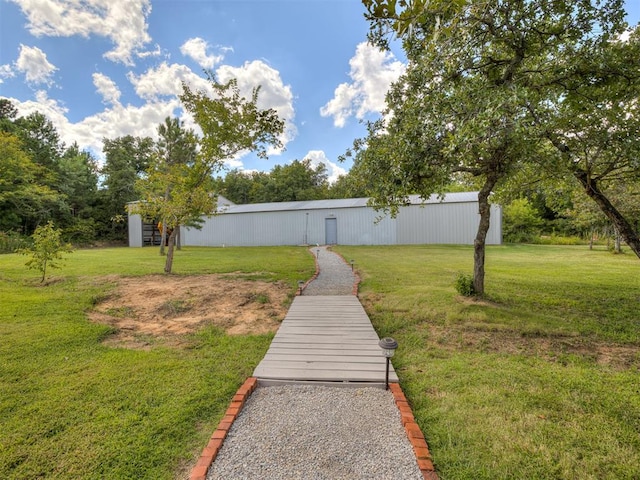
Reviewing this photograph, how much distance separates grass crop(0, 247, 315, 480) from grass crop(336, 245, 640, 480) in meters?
1.79

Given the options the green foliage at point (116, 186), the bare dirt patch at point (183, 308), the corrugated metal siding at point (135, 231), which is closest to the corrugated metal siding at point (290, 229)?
the corrugated metal siding at point (135, 231)

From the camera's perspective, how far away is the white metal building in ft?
59.7

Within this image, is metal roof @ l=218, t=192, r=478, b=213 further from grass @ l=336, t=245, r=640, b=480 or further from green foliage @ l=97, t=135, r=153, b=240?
grass @ l=336, t=245, r=640, b=480

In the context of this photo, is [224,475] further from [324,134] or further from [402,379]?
[324,134]

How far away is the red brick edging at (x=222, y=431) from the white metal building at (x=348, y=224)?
580 inches

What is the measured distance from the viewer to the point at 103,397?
254 centimetres

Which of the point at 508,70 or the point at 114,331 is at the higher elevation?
the point at 508,70

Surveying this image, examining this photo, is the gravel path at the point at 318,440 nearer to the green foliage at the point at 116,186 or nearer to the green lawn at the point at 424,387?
the green lawn at the point at 424,387

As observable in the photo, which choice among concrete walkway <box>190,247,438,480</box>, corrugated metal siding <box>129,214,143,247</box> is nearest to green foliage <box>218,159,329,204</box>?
corrugated metal siding <box>129,214,143,247</box>

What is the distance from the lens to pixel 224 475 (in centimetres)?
171

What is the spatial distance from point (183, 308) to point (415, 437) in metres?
4.64

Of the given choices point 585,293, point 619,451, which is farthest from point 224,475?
point 585,293


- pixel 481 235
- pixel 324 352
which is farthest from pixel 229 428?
pixel 481 235

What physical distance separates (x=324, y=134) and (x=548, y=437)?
20.5 metres
